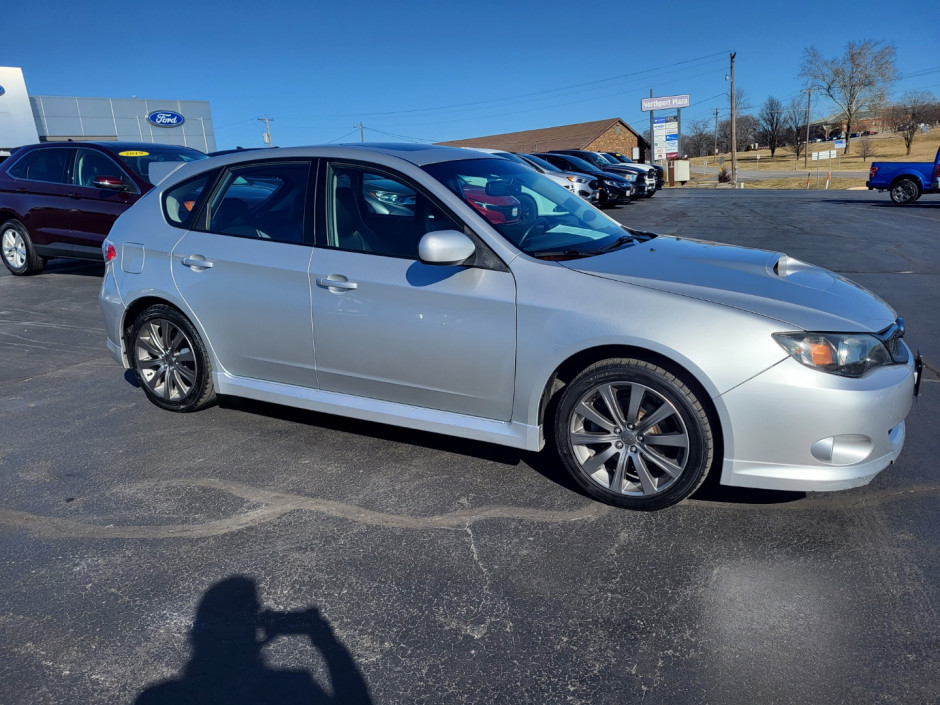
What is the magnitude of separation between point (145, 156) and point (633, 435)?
8641 mm

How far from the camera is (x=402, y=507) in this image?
12.3 feet

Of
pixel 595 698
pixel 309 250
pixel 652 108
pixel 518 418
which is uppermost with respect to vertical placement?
pixel 652 108

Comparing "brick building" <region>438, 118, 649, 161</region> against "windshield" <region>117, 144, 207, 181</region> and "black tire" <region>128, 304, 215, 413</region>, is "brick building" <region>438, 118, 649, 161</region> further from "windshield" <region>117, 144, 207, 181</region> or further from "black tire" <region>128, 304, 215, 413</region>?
"black tire" <region>128, 304, 215, 413</region>

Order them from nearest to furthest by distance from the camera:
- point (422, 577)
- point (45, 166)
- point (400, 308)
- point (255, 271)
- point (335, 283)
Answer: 1. point (422, 577)
2. point (400, 308)
3. point (335, 283)
4. point (255, 271)
5. point (45, 166)

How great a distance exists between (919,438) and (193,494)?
4.18 m

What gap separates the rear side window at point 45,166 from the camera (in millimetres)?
10000

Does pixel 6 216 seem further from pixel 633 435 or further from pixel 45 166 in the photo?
pixel 633 435

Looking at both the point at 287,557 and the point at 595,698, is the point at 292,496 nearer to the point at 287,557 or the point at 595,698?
the point at 287,557

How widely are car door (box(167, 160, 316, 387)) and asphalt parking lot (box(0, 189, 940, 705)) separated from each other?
0.57 meters

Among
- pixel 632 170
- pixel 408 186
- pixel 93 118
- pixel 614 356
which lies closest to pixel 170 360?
pixel 408 186

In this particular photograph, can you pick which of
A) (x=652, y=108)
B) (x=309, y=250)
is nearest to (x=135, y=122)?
(x=652, y=108)

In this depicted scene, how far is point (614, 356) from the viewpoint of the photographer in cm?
354

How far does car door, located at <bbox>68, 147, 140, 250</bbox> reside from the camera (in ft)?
31.0

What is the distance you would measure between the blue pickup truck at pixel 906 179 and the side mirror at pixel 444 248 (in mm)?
22766
